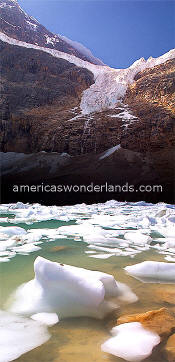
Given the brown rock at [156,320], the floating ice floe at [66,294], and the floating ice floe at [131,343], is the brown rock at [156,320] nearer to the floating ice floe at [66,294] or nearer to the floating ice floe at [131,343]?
the floating ice floe at [131,343]

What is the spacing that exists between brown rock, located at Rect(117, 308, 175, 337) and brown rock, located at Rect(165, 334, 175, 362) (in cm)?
4

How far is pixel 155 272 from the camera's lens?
196 centimetres

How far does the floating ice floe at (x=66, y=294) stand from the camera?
4.40 feet

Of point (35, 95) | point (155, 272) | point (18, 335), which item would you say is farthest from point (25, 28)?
point (18, 335)

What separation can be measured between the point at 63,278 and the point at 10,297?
0.39m

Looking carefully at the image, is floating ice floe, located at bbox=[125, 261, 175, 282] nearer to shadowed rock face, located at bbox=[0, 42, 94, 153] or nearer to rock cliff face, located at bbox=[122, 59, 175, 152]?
rock cliff face, located at bbox=[122, 59, 175, 152]

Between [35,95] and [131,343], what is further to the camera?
[35,95]

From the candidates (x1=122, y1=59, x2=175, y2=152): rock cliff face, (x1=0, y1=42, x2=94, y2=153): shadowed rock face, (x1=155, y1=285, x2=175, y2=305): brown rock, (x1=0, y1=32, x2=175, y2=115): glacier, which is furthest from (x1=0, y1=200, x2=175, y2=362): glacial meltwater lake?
(x1=0, y1=32, x2=175, y2=115): glacier

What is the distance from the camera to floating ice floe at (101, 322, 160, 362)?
3.16 ft

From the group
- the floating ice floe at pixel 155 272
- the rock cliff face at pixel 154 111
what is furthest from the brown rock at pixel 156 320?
the rock cliff face at pixel 154 111

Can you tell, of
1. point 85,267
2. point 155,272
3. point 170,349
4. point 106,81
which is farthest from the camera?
point 106,81

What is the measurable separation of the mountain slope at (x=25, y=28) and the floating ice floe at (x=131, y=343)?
38188 mm

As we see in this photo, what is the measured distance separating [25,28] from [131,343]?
146 feet

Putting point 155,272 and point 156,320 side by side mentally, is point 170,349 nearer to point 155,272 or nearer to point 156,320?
point 156,320
